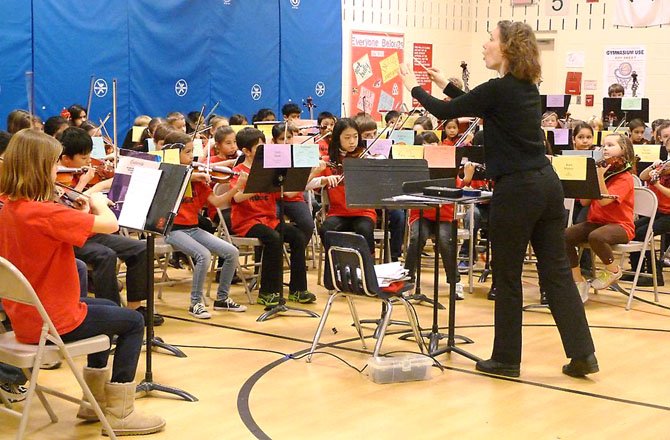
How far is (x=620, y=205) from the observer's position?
643cm

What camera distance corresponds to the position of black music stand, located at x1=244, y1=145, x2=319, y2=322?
19.0 feet

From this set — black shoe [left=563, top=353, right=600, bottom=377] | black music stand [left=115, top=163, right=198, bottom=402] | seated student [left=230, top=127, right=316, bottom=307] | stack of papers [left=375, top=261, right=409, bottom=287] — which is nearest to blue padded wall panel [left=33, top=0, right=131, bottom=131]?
seated student [left=230, top=127, right=316, bottom=307]

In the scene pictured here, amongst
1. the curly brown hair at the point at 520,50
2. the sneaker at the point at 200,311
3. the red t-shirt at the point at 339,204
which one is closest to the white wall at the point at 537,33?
the red t-shirt at the point at 339,204

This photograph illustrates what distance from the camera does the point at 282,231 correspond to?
19.9 feet

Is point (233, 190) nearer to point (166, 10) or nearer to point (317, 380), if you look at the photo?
point (317, 380)

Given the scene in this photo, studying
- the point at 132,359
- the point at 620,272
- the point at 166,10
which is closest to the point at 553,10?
the point at 166,10

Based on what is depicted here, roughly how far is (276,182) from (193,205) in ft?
2.07

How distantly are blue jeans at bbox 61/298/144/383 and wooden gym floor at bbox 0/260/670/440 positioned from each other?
30cm

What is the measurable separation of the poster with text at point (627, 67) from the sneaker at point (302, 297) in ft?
27.2

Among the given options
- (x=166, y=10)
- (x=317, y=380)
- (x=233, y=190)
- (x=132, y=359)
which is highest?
(x=166, y=10)

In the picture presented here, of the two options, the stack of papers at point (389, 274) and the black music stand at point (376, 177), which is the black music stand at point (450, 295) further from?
the stack of papers at point (389, 274)

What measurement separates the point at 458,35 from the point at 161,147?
9107mm

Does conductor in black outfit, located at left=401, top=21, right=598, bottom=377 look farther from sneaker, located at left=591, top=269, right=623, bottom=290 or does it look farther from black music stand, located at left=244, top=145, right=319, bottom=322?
sneaker, located at left=591, top=269, right=623, bottom=290

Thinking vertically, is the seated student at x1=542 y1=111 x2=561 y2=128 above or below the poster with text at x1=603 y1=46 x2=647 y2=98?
below
